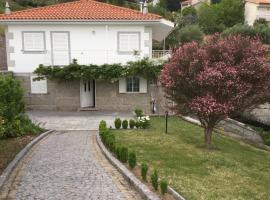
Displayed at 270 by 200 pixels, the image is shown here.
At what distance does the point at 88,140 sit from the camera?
17125 millimetres

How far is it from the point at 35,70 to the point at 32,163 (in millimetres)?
15659

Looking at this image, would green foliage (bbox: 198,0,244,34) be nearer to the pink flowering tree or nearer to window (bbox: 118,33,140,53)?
window (bbox: 118,33,140,53)

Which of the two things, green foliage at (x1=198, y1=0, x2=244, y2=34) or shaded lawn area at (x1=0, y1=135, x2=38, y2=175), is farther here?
green foliage at (x1=198, y1=0, x2=244, y2=34)

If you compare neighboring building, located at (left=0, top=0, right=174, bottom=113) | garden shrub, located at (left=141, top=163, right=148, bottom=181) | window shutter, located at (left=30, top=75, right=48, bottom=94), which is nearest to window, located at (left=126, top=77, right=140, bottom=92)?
neighboring building, located at (left=0, top=0, right=174, bottom=113)

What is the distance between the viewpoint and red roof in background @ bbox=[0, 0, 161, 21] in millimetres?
27531

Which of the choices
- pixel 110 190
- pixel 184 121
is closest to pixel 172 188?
pixel 110 190

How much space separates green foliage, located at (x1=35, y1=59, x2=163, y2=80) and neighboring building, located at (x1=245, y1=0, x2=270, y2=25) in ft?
189

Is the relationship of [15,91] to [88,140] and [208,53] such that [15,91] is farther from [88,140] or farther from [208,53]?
[208,53]

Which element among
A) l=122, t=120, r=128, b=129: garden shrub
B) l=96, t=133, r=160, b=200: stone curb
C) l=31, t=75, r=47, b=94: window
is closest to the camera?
l=96, t=133, r=160, b=200: stone curb

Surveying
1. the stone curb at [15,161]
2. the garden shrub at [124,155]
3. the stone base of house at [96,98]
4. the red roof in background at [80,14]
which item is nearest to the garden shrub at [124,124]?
the stone curb at [15,161]

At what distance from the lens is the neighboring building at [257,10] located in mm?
79275

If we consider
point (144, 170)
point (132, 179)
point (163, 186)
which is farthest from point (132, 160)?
point (163, 186)

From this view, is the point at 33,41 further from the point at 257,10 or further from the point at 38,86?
the point at 257,10

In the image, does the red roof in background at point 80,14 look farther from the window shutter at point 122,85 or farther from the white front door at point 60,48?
the window shutter at point 122,85
